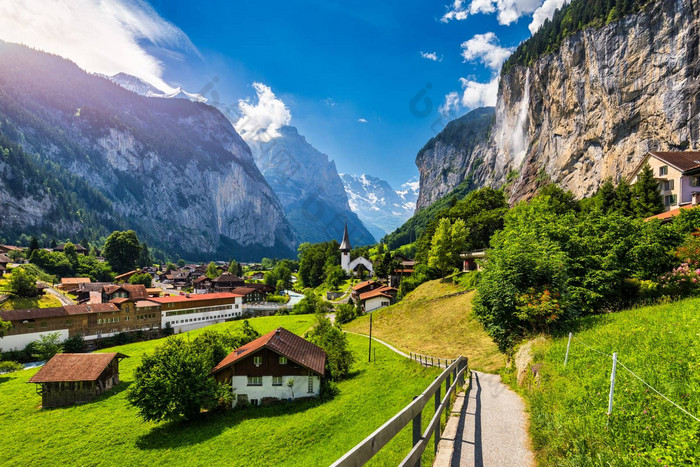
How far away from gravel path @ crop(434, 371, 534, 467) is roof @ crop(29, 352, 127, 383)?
124 feet

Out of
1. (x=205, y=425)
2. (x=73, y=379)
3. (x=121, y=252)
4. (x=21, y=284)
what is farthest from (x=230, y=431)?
(x=121, y=252)

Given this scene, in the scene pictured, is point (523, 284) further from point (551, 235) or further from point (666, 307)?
point (551, 235)

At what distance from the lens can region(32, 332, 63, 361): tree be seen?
4578 cm

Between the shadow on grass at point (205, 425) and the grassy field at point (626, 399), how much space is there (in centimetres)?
1850

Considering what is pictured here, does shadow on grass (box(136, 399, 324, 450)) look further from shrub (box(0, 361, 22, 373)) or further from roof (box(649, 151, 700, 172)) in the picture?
roof (box(649, 151, 700, 172))

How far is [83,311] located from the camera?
5112cm

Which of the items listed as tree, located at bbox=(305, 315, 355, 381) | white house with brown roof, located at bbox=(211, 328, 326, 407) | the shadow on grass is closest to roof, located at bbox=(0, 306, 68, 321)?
the shadow on grass

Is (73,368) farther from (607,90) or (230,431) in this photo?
(607,90)

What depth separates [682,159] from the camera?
43.0 metres

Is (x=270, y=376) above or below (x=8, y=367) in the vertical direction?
above

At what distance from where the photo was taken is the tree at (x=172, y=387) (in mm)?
22859

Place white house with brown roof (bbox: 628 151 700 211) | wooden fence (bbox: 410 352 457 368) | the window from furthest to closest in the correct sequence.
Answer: white house with brown roof (bbox: 628 151 700 211) < the window < wooden fence (bbox: 410 352 457 368)

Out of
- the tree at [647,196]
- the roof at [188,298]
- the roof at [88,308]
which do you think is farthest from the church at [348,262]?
the tree at [647,196]

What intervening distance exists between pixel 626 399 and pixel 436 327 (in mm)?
32612
